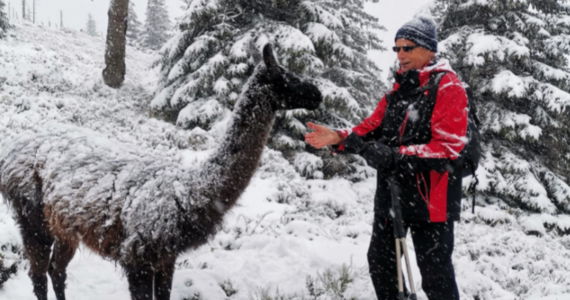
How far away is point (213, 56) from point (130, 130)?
2756 mm

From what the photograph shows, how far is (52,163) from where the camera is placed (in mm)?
3279

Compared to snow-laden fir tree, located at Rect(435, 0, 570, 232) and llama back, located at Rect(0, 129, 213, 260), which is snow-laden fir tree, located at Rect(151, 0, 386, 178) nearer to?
snow-laden fir tree, located at Rect(435, 0, 570, 232)

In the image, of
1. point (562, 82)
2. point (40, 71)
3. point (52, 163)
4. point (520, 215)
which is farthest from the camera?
point (40, 71)

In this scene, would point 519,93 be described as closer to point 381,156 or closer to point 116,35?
point 381,156

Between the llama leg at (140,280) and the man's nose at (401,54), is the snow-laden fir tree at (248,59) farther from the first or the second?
the llama leg at (140,280)

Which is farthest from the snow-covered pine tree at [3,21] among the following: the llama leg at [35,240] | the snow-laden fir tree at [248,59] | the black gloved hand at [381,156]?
the black gloved hand at [381,156]

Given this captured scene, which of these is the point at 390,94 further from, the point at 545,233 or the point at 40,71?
the point at 40,71

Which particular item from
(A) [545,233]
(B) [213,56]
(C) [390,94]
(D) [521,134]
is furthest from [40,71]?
(A) [545,233]

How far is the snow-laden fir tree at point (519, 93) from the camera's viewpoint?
9.24m

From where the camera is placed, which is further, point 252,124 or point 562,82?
point 562,82

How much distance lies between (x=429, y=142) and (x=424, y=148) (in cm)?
17

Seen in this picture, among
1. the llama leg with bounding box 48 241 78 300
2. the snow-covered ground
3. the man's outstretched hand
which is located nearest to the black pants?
the man's outstretched hand

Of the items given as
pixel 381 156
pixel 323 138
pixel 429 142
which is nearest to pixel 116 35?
pixel 323 138

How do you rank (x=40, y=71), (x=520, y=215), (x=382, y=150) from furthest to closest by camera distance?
1. (x=40, y=71)
2. (x=520, y=215)
3. (x=382, y=150)
